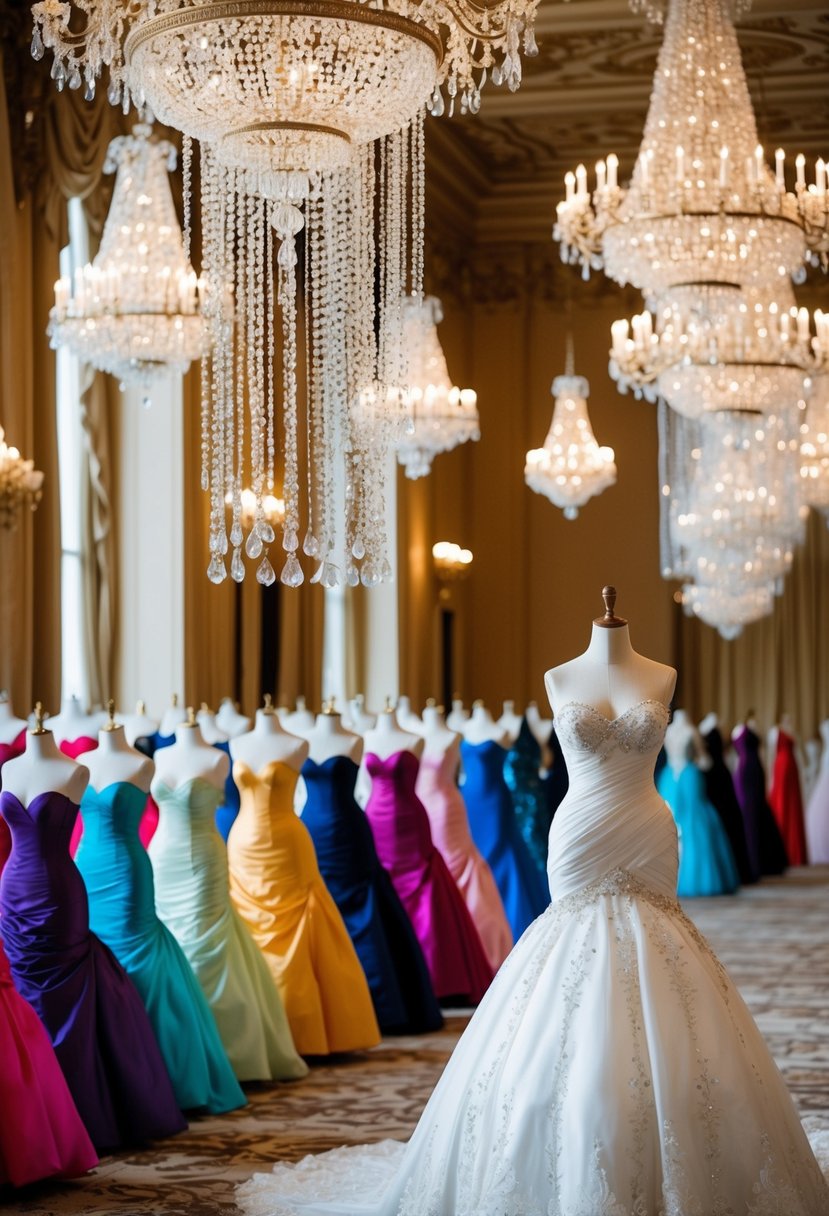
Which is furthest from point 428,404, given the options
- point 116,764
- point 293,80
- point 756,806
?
point 293,80

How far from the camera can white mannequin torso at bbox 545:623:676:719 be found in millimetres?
4082

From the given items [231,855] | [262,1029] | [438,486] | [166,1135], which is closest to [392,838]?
[231,855]

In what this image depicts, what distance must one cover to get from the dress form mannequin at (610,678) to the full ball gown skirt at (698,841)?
803cm

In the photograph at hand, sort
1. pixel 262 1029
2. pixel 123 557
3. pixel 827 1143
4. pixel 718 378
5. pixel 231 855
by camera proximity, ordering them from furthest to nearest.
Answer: pixel 123 557 → pixel 718 378 → pixel 231 855 → pixel 262 1029 → pixel 827 1143

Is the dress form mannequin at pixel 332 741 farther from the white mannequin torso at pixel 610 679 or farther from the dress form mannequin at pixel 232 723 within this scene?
the white mannequin torso at pixel 610 679

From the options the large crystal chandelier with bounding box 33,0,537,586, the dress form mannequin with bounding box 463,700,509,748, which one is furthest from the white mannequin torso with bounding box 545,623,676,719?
the dress form mannequin with bounding box 463,700,509,748

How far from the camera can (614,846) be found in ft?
13.0

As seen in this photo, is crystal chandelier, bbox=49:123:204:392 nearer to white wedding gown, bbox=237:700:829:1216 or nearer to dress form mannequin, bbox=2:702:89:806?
dress form mannequin, bbox=2:702:89:806

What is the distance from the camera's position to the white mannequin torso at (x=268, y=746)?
616 cm

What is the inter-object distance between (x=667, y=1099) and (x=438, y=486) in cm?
1256

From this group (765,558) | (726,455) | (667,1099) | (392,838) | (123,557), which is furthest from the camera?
(765,558)

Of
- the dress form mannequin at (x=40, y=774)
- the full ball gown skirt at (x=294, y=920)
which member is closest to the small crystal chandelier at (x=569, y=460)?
the full ball gown skirt at (x=294, y=920)

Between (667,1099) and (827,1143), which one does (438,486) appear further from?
(667,1099)

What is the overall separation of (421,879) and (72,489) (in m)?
4.36
